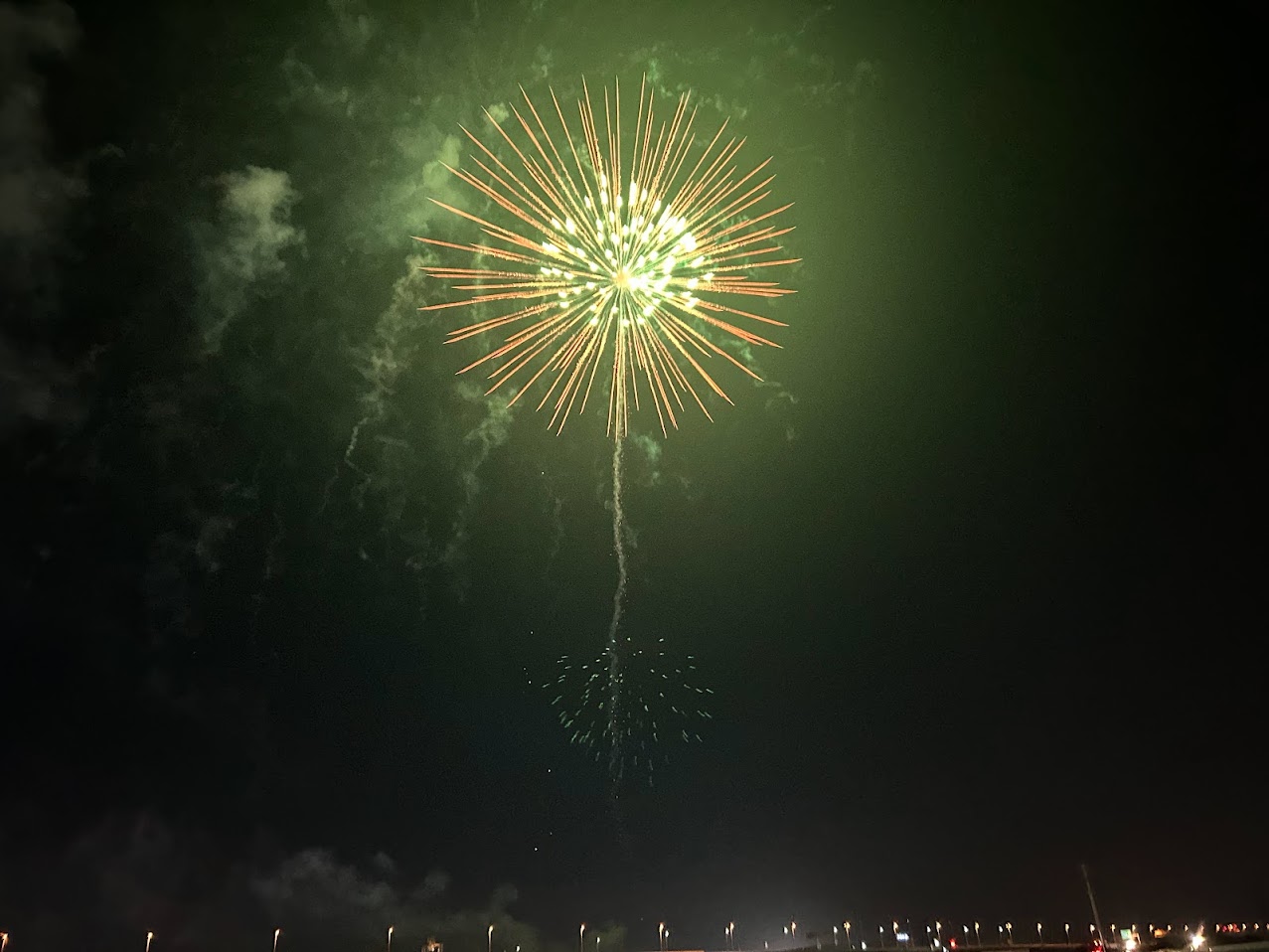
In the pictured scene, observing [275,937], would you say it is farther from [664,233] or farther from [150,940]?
[664,233]

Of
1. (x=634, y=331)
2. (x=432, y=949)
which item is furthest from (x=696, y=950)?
(x=634, y=331)

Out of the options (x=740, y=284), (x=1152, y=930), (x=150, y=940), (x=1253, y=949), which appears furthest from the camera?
(x=1152, y=930)

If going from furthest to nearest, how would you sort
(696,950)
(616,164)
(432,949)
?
(696,950) < (432,949) < (616,164)

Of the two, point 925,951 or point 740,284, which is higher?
point 740,284

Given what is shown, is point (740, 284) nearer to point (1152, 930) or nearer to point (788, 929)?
point (788, 929)

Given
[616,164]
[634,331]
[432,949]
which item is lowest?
[432,949]

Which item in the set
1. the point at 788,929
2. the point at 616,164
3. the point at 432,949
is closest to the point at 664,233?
the point at 616,164

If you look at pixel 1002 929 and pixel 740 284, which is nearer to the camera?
pixel 740 284

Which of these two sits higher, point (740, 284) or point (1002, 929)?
point (740, 284)

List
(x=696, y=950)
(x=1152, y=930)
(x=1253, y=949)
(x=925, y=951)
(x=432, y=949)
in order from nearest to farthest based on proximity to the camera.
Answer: (x=1253, y=949), (x=432, y=949), (x=696, y=950), (x=925, y=951), (x=1152, y=930)
